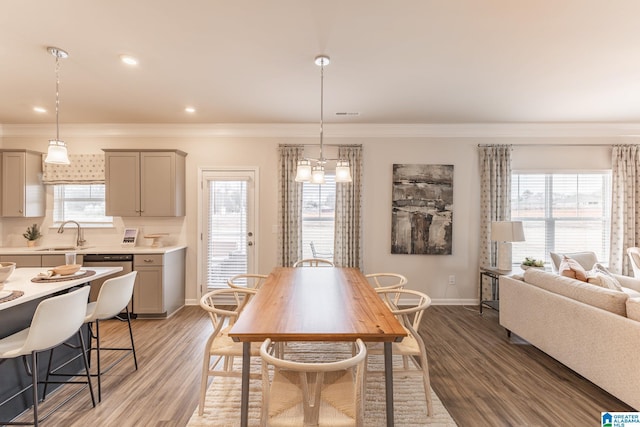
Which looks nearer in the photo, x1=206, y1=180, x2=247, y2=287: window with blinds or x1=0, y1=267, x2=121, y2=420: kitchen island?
x1=0, y1=267, x2=121, y2=420: kitchen island

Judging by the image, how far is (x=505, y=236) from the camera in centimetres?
392

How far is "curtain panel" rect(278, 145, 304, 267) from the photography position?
14.8 ft

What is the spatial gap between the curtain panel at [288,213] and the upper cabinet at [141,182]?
4.89 feet

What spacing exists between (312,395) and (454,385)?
1.50 meters

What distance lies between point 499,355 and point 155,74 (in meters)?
4.26

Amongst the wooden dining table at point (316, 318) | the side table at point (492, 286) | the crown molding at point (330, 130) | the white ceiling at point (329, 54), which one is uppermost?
the white ceiling at point (329, 54)

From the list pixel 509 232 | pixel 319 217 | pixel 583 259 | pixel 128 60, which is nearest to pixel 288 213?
pixel 319 217

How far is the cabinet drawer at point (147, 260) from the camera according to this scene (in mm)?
3961

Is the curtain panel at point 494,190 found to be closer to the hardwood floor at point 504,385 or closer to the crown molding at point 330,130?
the crown molding at point 330,130

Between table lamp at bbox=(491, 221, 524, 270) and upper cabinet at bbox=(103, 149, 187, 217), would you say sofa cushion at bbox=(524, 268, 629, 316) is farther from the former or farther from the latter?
upper cabinet at bbox=(103, 149, 187, 217)

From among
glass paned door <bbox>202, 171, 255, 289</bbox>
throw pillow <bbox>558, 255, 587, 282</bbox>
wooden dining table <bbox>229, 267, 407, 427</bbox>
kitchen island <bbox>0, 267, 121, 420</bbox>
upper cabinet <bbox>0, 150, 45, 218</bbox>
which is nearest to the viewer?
wooden dining table <bbox>229, 267, 407, 427</bbox>

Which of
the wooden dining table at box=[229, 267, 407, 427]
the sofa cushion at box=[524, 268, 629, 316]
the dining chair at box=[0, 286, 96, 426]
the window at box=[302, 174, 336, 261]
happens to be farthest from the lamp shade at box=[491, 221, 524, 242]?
the dining chair at box=[0, 286, 96, 426]

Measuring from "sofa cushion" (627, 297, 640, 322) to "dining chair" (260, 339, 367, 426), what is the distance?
6.49ft

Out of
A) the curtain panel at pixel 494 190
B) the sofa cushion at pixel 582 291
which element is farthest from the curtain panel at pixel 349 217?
the sofa cushion at pixel 582 291
